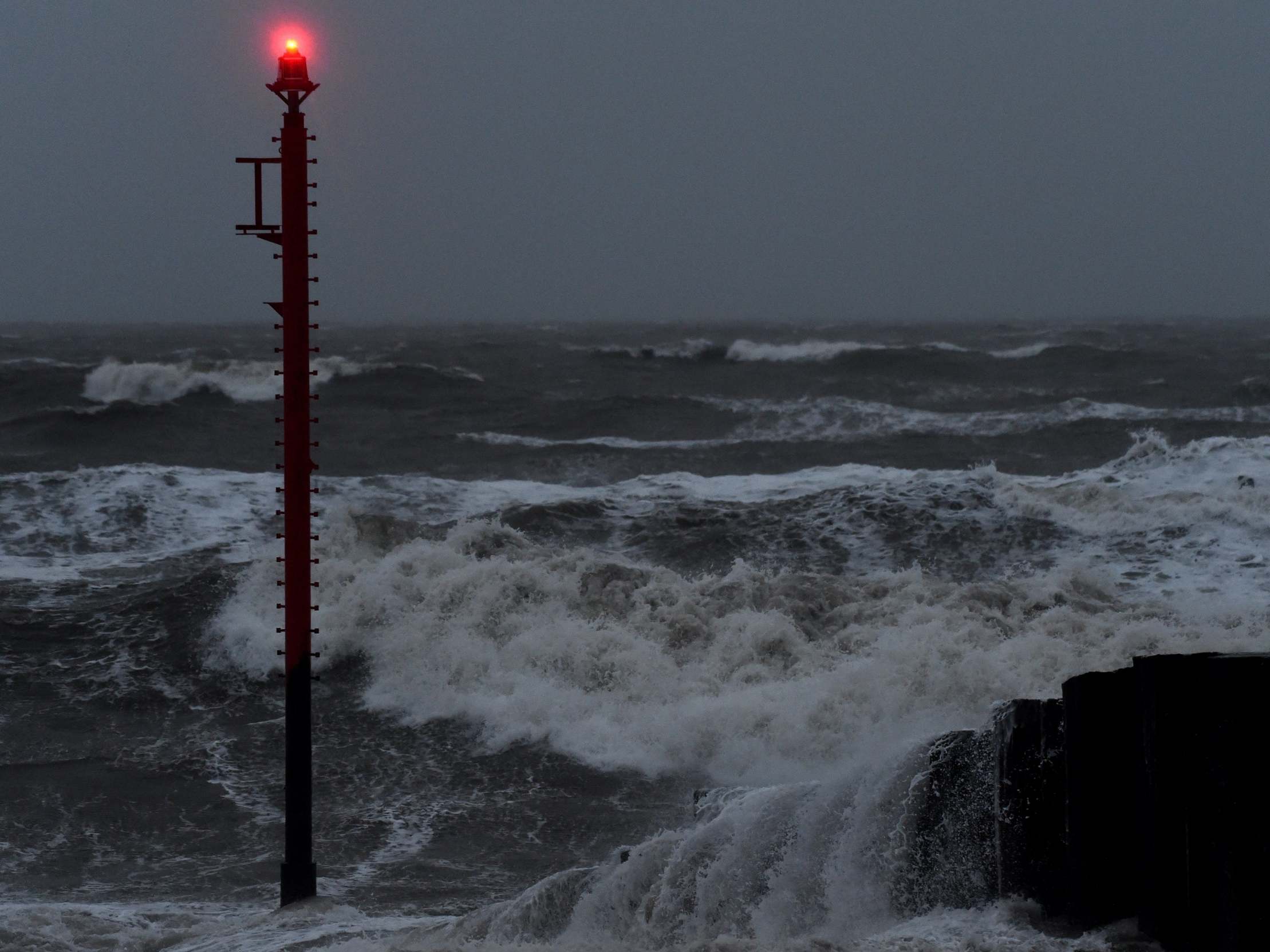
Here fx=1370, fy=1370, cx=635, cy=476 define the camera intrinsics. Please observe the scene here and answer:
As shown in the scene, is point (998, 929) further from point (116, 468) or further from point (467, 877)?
point (116, 468)

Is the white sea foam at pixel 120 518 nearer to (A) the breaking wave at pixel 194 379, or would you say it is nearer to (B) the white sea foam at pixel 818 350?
(A) the breaking wave at pixel 194 379

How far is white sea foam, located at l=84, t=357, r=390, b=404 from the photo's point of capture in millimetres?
35906

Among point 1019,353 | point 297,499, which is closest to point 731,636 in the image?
point 297,499

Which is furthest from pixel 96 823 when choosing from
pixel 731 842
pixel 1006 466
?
pixel 1006 466

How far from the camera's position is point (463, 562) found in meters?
13.4

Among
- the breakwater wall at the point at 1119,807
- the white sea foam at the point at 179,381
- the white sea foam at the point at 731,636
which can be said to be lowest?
the white sea foam at the point at 731,636

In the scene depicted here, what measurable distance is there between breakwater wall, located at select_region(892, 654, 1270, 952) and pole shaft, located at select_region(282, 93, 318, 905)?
282 cm

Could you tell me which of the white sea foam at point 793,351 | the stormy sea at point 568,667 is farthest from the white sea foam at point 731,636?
the white sea foam at point 793,351

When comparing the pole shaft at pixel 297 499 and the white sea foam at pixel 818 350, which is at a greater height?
the white sea foam at pixel 818 350

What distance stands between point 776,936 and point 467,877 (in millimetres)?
3045

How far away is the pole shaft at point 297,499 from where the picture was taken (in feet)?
20.0

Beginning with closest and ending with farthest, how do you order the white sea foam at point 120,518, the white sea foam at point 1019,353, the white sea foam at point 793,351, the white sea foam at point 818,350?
1. the white sea foam at point 120,518
2. the white sea foam at point 1019,353
3. the white sea foam at point 818,350
4. the white sea foam at point 793,351

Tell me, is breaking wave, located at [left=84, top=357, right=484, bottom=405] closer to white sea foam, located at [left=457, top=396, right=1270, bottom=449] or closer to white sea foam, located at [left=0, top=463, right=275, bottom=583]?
white sea foam, located at [left=457, top=396, right=1270, bottom=449]

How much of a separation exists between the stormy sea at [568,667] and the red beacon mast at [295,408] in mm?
724
